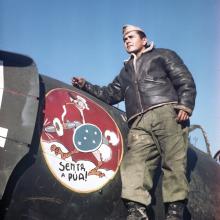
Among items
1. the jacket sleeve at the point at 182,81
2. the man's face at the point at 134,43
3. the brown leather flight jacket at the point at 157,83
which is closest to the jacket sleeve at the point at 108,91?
the brown leather flight jacket at the point at 157,83

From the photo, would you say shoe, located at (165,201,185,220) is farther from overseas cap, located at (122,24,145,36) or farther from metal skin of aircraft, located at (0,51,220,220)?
overseas cap, located at (122,24,145,36)

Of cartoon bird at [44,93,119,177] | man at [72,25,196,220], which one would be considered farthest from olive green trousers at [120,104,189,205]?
cartoon bird at [44,93,119,177]

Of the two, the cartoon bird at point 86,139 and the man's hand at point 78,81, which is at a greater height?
the man's hand at point 78,81

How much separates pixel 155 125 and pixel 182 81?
50 centimetres

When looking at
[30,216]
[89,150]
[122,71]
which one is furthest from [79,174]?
[122,71]

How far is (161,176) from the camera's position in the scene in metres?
4.25

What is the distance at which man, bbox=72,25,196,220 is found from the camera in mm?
3957

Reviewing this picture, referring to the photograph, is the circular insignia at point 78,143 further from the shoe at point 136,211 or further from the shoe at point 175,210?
the shoe at point 175,210

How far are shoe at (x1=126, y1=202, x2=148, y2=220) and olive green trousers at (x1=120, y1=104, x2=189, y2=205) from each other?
47mm

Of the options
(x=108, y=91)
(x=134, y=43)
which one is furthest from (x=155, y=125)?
(x=134, y=43)

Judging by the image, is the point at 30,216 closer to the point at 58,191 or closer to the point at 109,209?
the point at 58,191

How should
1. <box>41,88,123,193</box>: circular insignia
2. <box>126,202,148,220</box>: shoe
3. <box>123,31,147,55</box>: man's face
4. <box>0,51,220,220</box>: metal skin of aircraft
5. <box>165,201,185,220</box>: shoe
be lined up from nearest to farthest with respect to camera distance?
<box>0,51,220,220</box>: metal skin of aircraft, <box>41,88,123,193</box>: circular insignia, <box>126,202,148,220</box>: shoe, <box>165,201,185,220</box>: shoe, <box>123,31,147,55</box>: man's face

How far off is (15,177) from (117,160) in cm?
101

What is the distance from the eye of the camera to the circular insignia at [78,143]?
3.67 metres
